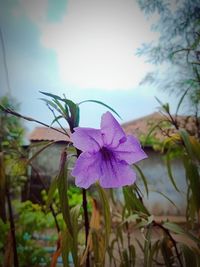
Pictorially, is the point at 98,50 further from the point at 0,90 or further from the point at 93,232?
the point at 93,232

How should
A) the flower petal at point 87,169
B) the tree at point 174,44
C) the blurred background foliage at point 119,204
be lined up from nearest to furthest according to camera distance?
the flower petal at point 87,169 → the blurred background foliage at point 119,204 → the tree at point 174,44

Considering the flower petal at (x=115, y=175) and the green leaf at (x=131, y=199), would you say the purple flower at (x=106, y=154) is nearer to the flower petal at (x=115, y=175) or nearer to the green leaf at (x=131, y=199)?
the flower petal at (x=115, y=175)

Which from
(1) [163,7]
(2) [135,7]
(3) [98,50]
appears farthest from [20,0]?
(1) [163,7]

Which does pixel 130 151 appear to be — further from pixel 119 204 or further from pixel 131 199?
pixel 119 204

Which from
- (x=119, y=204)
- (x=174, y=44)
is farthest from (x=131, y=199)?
(x=174, y=44)

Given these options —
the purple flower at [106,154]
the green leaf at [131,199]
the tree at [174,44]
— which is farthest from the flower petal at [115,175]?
the tree at [174,44]

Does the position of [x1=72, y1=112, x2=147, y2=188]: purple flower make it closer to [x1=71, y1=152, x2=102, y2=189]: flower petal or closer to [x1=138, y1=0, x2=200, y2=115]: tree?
[x1=71, y1=152, x2=102, y2=189]: flower petal
